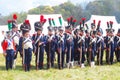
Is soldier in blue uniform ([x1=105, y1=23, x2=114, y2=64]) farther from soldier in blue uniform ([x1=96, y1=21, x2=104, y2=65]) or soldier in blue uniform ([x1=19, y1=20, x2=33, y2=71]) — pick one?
soldier in blue uniform ([x1=19, y1=20, x2=33, y2=71])

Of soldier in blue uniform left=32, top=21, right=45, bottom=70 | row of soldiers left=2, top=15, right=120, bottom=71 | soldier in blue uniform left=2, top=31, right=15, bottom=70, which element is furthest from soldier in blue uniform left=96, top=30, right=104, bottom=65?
soldier in blue uniform left=2, top=31, right=15, bottom=70

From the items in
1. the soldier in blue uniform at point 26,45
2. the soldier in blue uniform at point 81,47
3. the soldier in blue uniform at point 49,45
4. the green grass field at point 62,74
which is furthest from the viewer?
the soldier in blue uniform at point 81,47

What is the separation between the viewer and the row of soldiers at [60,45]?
1659cm

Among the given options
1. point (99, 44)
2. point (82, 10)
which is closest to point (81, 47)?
point (99, 44)

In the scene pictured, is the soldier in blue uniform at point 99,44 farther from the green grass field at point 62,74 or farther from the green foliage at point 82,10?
the green foliage at point 82,10

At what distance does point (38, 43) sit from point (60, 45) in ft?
3.84

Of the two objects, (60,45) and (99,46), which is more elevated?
(60,45)

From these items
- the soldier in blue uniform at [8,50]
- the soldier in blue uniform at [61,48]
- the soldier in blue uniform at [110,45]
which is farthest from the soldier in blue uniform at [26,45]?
the soldier in blue uniform at [110,45]

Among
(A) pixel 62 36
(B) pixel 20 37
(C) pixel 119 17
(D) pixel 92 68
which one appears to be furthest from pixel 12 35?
(C) pixel 119 17

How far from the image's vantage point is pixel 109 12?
83125mm

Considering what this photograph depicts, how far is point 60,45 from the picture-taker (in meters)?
17.7

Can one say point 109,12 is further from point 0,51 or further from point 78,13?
point 0,51

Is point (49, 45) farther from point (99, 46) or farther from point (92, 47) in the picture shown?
point (99, 46)

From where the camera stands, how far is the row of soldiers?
54.4ft
